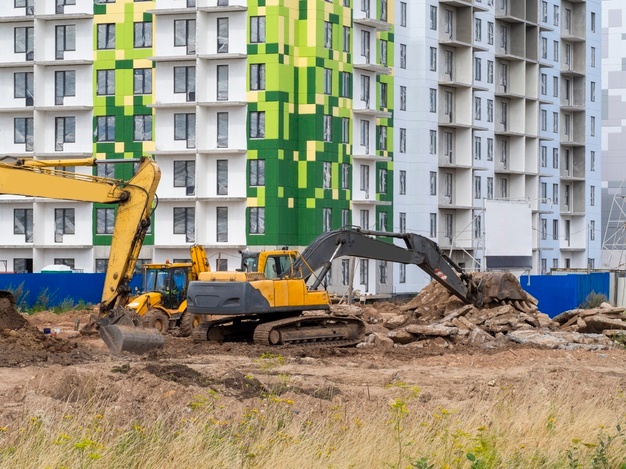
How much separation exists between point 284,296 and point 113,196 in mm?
5509

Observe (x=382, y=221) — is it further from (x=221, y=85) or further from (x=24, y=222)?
(x=24, y=222)

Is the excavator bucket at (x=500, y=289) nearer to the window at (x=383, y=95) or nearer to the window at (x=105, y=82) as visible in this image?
the window at (x=105, y=82)

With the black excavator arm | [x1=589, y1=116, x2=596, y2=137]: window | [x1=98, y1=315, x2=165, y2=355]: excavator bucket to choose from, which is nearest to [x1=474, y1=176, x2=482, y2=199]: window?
[x1=589, y1=116, x2=596, y2=137]: window

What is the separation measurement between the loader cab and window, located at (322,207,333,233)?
29656 millimetres

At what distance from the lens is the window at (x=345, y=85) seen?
71.2 metres

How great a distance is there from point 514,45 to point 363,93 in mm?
21273

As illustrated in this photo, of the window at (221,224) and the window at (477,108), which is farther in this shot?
the window at (477,108)

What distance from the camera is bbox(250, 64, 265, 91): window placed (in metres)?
67.2

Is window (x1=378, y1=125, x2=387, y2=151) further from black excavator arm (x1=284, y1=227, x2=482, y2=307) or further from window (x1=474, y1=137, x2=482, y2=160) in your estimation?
black excavator arm (x1=284, y1=227, x2=482, y2=307)

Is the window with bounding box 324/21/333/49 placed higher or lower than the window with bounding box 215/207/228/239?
higher

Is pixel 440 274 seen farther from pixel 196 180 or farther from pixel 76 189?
pixel 196 180

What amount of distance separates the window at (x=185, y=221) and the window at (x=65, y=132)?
24.2ft

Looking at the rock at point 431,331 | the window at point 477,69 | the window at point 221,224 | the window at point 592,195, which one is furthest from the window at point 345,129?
the rock at point 431,331

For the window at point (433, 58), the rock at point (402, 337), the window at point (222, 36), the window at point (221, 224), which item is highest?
the window at point (433, 58)
